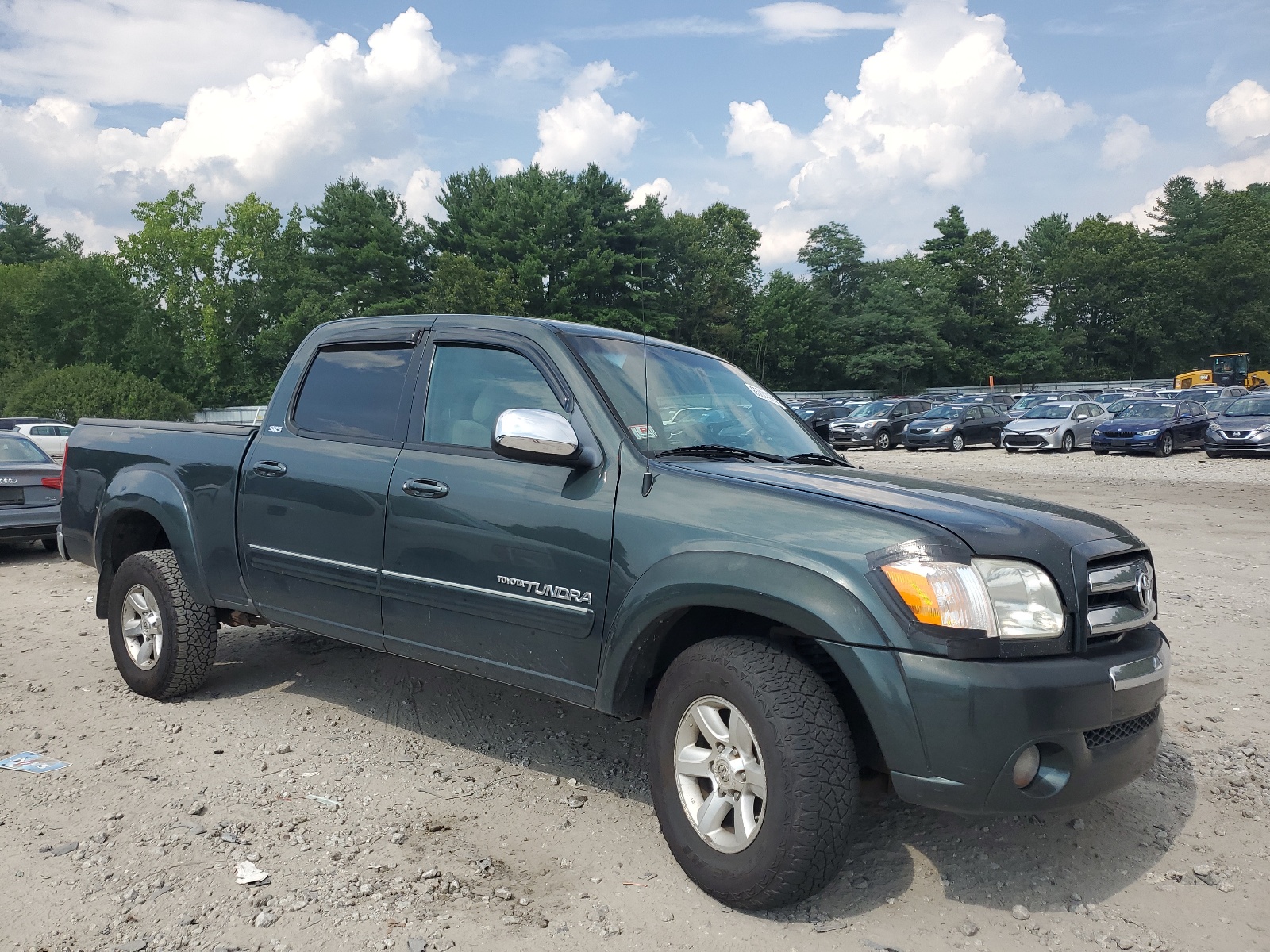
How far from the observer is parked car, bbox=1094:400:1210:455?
2556 cm

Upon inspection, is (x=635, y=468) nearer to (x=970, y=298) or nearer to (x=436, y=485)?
(x=436, y=485)

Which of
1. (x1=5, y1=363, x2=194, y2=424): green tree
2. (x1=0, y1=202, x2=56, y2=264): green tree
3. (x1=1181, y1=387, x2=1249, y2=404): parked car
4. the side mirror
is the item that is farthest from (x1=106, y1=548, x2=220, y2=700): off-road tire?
(x1=0, y1=202, x2=56, y2=264): green tree

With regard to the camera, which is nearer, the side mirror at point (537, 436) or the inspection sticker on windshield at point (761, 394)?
the side mirror at point (537, 436)

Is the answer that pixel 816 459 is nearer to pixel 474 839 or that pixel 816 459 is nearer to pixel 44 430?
pixel 474 839

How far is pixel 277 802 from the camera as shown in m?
3.92

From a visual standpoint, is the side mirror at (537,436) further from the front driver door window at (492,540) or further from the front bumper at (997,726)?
the front bumper at (997,726)

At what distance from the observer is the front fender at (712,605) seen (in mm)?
2869

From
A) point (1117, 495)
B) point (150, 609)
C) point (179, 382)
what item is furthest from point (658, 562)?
point (179, 382)

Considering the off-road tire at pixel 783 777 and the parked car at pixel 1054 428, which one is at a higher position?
the parked car at pixel 1054 428

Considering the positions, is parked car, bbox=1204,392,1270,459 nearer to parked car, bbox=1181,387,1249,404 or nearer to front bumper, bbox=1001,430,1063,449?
front bumper, bbox=1001,430,1063,449

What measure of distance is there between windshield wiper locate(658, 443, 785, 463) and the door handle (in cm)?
93

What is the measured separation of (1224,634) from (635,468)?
5111 mm

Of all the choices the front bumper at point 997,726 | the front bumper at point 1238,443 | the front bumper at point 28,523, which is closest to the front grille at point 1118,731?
the front bumper at point 997,726

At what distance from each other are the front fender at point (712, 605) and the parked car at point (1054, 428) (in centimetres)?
2738
